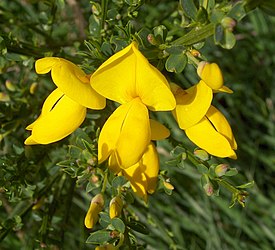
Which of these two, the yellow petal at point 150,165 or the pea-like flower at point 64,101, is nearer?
the pea-like flower at point 64,101

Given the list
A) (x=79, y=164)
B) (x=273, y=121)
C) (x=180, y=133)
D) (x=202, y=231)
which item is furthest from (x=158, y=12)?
(x=79, y=164)


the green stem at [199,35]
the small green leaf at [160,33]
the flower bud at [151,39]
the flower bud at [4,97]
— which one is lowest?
the flower bud at [4,97]

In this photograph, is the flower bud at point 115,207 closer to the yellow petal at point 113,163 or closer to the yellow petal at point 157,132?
the yellow petal at point 113,163

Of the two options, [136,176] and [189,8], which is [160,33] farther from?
[136,176]

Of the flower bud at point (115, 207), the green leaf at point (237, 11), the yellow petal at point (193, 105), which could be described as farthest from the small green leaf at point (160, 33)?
the flower bud at point (115, 207)

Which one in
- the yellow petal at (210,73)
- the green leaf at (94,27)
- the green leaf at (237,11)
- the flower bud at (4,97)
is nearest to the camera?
the green leaf at (237,11)

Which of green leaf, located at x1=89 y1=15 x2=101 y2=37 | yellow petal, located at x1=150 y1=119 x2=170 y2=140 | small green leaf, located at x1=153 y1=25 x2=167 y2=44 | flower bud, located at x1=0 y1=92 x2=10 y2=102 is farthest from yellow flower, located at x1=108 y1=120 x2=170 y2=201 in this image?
flower bud, located at x1=0 y1=92 x2=10 y2=102

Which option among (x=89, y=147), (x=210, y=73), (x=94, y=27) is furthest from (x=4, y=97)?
(x=210, y=73)
